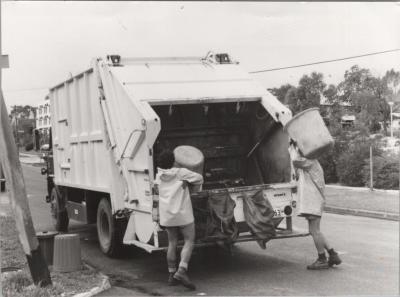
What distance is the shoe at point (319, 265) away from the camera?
7246 millimetres

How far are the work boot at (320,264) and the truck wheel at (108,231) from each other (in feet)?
8.63

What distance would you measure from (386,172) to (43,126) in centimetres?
829

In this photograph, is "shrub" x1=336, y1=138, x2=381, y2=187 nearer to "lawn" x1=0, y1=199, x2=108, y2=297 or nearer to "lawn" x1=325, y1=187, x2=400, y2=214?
"lawn" x1=325, y1=187, x2=400, y2=214

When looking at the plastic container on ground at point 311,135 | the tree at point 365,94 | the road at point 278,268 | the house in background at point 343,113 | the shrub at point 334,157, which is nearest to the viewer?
the road at point 278,268

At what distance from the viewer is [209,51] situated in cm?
886

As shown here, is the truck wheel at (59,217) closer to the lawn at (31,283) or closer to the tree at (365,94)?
the lawn at (31,283)

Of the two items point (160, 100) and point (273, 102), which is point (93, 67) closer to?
point (160, 100)

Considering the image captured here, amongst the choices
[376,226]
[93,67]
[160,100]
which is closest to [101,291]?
[160,100]

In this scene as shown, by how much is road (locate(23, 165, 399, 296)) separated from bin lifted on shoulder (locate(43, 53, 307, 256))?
1.42 feet

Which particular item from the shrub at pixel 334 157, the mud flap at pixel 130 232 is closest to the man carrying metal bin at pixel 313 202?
the mud flap at pixel 130 232

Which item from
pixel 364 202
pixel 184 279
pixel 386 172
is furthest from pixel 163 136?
pixel 386 172

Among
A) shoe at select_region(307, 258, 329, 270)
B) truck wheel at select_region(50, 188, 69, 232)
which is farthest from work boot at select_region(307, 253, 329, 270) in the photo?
truck wheel at select_region(50, 188, 69, 232)

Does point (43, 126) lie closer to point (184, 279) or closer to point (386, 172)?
point (184, 279)

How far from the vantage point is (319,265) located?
23.8 ft
